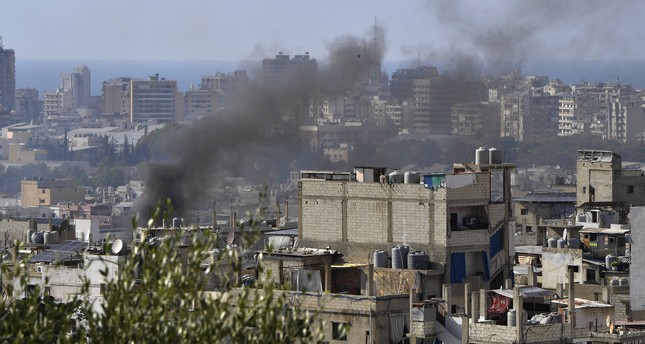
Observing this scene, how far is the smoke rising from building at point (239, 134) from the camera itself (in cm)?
7494

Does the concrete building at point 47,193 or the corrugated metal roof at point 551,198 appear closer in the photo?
the corrugated metal roof at point 551,198

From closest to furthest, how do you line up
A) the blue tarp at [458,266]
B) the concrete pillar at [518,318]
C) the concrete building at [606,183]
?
the concrete pillar at [518,318], the blue tarp at [458,266], the concrete building at [606,183]

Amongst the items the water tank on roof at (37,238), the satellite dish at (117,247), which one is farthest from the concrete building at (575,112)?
the satellite dish at (117,247)

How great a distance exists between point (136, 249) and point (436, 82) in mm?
142051

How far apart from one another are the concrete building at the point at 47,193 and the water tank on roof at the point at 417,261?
326 ft

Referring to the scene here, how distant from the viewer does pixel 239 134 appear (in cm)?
8794

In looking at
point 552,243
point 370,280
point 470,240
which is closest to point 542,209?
point 552,243

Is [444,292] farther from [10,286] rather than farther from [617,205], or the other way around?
[617,205]

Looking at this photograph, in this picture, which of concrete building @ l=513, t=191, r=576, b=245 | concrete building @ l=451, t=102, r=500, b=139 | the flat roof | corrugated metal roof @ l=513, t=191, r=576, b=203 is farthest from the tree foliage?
concrete building @ l=451, t=102, r=500, b=139

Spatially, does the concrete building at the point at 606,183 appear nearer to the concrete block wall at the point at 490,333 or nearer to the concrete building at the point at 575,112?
the concrete block wall at the point at 490,333

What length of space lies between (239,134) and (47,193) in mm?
51274

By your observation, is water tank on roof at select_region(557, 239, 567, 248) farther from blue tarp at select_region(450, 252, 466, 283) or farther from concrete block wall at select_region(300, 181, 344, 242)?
blue tarp at select_region(450, 252, 466, 283)

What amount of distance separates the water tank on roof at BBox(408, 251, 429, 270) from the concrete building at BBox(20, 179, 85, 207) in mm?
99422

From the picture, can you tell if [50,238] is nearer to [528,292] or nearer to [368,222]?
[368,222]
